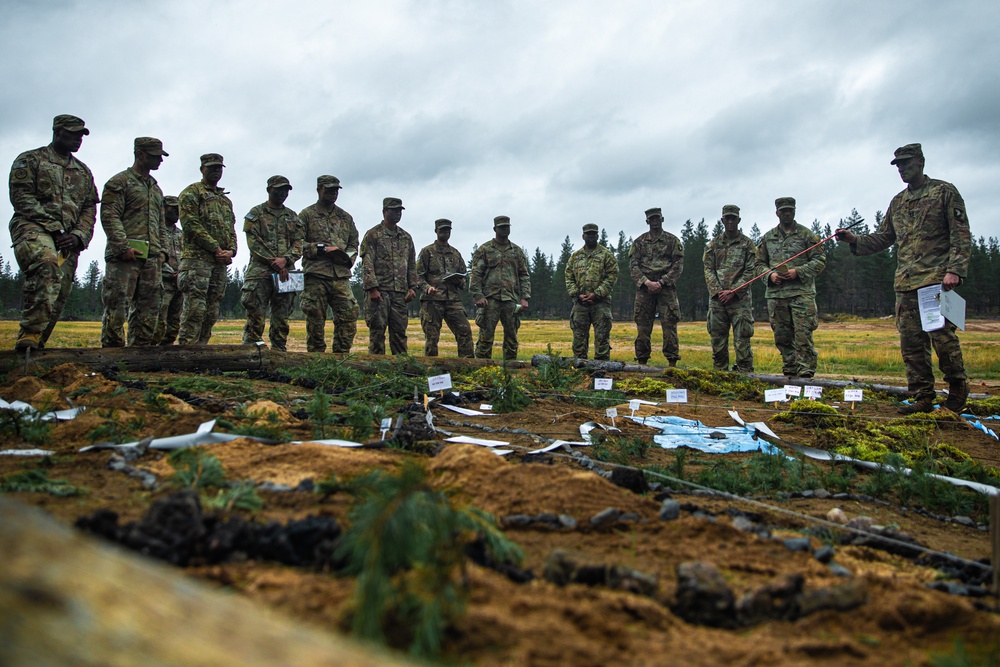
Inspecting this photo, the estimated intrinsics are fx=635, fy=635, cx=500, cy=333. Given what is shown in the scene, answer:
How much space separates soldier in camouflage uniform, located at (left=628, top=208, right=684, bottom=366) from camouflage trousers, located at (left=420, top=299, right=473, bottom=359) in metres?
3.32

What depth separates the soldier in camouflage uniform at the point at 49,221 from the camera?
688 cm

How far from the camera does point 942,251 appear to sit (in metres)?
7.82

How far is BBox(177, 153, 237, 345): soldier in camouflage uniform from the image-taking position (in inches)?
365

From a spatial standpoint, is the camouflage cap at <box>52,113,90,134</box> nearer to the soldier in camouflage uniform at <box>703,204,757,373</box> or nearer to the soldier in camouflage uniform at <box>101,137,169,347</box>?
the soldier in camouflage uniform at <box>101,137,169,347</box>

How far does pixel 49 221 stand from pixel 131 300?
1.51 m

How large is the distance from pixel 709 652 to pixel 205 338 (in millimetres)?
9778

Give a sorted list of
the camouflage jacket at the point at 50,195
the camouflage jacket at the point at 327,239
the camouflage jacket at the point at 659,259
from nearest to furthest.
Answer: the camouflage jacket at the point at 50,195 → the camouflage jacket at the point at 327,239 → the camouflage jacket at the point at 659,259

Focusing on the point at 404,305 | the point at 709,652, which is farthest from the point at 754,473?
the point at 404,305

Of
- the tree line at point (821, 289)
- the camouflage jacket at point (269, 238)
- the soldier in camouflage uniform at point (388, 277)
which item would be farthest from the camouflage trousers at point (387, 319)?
the tree line at point (821, 289)

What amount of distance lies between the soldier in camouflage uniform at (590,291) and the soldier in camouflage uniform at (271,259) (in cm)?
526

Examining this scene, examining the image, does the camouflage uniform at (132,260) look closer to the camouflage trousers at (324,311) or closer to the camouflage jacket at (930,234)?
the camouflage trousers at (324,311)

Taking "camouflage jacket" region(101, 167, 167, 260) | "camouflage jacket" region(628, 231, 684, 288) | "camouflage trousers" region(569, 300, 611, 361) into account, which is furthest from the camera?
"camouflage jacket" region(628, 231, 684, 288)

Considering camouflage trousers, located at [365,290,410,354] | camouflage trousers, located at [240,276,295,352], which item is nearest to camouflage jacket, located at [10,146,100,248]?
camouflage trousers, located at [240,276,295,352]

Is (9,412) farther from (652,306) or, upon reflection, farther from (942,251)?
(652,306)
